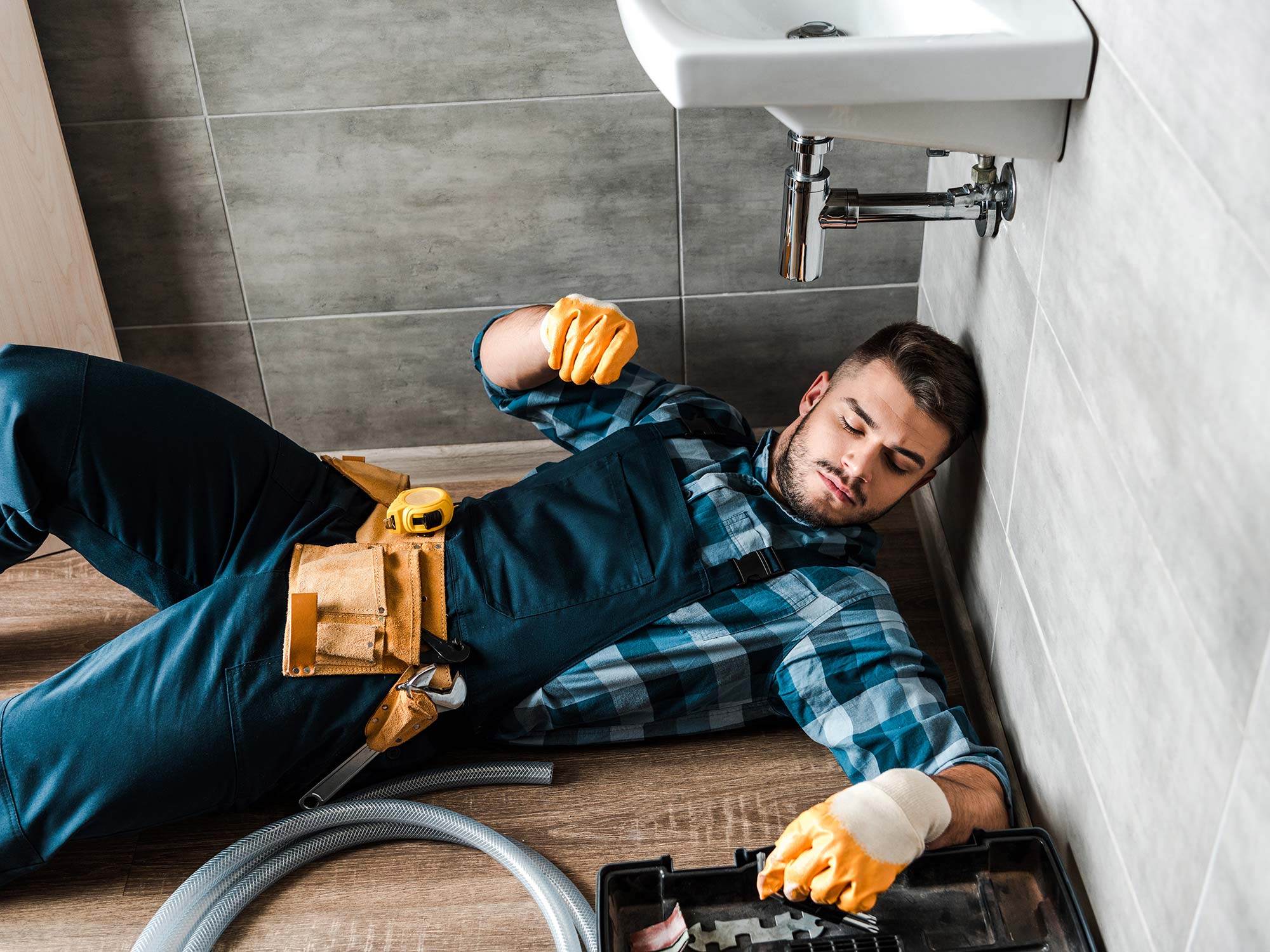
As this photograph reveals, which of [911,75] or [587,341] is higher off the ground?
[911,75]

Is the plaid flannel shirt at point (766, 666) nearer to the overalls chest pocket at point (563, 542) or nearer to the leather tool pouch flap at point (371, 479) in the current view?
the overalls chest pocket at point (563, 542)

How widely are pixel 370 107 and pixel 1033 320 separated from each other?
1082 mm

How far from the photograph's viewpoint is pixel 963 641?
1619mm

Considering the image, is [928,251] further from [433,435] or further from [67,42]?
[67,42]

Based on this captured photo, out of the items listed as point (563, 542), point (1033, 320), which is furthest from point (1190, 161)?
point (563, 542)

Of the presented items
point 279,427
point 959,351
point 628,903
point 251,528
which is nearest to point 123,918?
point 251,528

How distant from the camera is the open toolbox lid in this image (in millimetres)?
1153

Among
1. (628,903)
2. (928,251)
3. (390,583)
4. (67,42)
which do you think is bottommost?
(628,903)

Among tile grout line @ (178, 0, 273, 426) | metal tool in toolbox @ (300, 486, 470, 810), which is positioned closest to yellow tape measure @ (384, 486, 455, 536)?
metal tool in toolbox @ (300, 486, 470, 810)

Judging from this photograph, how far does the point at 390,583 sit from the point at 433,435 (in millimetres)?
705

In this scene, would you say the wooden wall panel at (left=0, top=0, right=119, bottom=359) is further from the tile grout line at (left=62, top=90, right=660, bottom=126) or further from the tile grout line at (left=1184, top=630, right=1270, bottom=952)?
the tile grout line at (left=1184, top=630, right=1270, bottom=952)

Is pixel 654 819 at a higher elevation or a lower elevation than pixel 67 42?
lower

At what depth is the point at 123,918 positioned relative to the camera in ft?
4.36

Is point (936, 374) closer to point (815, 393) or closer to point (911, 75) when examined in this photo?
point (815, 393)
